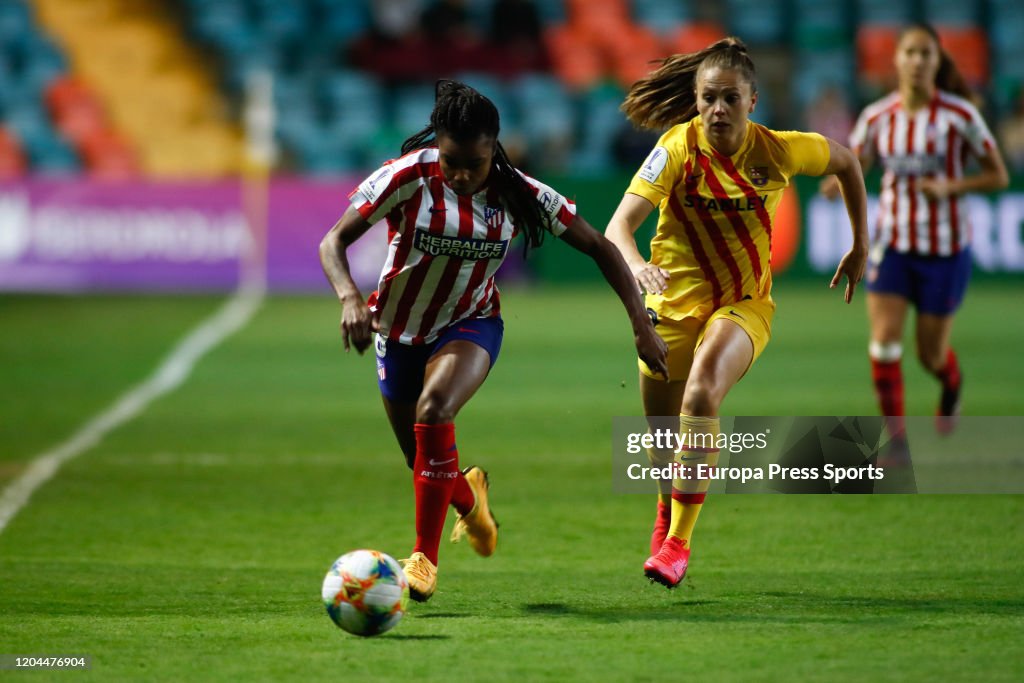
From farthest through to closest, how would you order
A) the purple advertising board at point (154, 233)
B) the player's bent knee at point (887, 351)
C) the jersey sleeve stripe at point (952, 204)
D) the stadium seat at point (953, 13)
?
the stadium seat at point (953, 13)
the purple advertising board at point (154, 233)
the jersey sleeve stripe at point (952, 204)
the player's bent knee at point (887, 351)

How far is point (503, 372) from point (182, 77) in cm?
1303

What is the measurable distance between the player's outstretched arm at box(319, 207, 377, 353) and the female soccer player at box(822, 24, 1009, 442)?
435cm

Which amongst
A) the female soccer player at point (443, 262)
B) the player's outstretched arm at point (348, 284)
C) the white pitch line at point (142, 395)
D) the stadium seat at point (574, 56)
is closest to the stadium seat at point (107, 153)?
the white pitch line at point (142, 395)

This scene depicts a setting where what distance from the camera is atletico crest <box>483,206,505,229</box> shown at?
592 centimetres

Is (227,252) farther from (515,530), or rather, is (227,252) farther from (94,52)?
(515,530)

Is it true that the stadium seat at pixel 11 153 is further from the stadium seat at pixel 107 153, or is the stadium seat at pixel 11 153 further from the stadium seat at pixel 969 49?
the stadium seat at pixel 969 49

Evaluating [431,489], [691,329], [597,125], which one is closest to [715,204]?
[691,329]

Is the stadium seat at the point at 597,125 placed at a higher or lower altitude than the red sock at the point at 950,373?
higher

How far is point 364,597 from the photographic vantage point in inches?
207

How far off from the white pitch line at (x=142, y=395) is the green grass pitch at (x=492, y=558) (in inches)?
5.2

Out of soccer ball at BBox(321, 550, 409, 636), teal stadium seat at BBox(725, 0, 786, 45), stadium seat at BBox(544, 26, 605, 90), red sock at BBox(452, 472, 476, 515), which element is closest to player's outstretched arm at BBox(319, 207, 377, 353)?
soccer ball at BBox(321, 550, 409, 636)

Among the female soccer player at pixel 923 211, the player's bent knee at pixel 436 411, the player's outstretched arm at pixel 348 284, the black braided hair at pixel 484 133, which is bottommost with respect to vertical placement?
the player's bent knee at pixel 436 411

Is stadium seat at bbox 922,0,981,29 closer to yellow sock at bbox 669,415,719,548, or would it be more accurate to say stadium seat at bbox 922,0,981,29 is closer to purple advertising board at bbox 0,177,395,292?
purple advertising board at bbox 0,177,395,292

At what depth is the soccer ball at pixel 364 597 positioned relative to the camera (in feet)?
17.3
